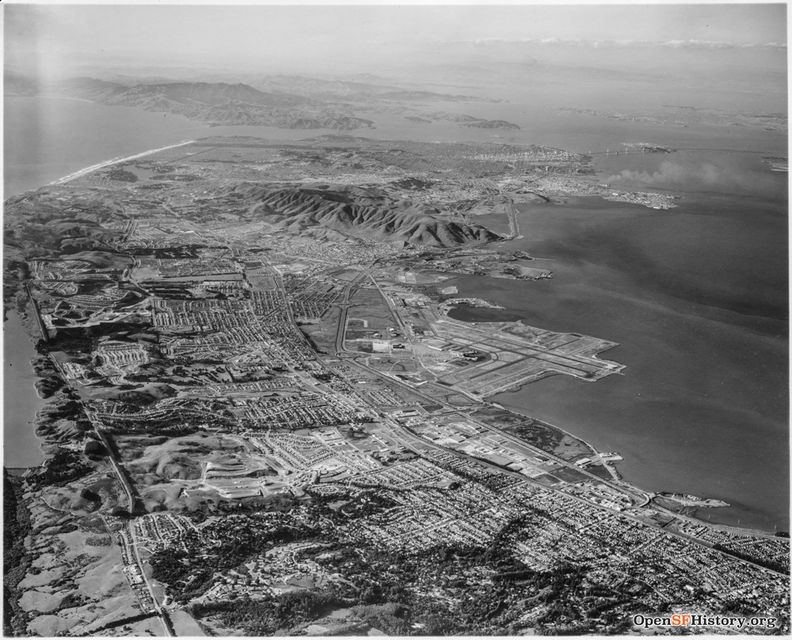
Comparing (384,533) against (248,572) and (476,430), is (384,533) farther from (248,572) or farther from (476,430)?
(476,430)

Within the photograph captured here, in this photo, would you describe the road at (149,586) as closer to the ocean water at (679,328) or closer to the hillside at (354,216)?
the ocean water at (679,328)

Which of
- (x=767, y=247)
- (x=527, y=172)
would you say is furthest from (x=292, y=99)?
(x=767, y=247)

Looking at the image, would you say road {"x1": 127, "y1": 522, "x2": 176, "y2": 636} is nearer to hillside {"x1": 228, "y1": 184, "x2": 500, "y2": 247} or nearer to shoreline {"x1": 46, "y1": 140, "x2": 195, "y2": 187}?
hillside {"x1": 228, "y1": 184, "x2": 500, "y2": 247}

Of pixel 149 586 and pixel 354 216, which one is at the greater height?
pixel 354 216

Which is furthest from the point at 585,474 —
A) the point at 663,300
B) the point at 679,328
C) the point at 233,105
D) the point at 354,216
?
the point at 233,105

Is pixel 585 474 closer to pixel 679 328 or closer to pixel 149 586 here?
pixel 149 586

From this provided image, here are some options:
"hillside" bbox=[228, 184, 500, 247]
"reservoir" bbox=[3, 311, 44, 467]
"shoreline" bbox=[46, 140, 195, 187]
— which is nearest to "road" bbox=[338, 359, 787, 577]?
"reservoir" bbox=[3, 311, 44, 467]
